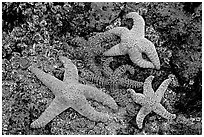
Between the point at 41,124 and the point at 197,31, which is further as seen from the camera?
the point at 197,31

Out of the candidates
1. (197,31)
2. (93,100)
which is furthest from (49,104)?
(197,31)

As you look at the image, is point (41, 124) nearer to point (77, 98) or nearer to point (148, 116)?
point (77, 98)

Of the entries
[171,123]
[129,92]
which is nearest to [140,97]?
[129,92]

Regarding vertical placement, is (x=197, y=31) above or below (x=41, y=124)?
above

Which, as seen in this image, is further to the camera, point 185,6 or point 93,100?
point 185,6

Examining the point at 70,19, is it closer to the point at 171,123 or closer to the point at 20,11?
the point at 20,11

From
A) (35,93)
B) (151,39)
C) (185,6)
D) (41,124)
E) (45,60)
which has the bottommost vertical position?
(41,124)

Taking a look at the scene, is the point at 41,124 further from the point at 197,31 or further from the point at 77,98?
the point at 197,31

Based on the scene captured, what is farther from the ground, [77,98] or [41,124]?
[77,98]
